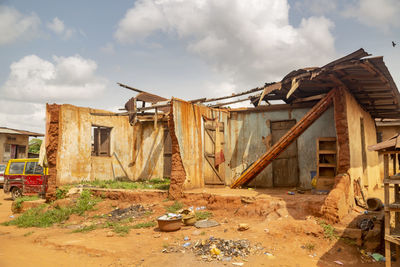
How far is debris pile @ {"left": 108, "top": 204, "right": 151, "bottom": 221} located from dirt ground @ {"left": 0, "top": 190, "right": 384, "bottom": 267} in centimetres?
109

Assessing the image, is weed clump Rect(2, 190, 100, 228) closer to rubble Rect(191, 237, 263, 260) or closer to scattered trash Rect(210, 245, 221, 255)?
rubble Rect(191, 237, 263, 260)

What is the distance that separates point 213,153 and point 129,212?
136 inches

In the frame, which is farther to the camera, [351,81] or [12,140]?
[12,140]

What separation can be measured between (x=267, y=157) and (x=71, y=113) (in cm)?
806

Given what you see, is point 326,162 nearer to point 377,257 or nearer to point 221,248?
point 377,257

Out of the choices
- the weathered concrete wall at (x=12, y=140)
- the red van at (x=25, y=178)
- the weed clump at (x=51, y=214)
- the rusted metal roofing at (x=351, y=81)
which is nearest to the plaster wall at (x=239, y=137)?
the rusted metal roofing at (x=351, y=81)

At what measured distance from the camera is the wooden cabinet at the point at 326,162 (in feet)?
25.9

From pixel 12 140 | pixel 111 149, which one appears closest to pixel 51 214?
pixel 111 149

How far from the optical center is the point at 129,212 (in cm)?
864

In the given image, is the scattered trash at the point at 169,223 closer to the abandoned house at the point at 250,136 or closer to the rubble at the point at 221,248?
the rubble at the point at 221,248

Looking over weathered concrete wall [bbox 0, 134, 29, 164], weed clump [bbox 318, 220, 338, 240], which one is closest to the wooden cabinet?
weed clump [bbox 318, 220, 338, 240]

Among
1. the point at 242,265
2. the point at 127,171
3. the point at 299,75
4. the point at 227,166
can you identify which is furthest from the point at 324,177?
the point at 127,171

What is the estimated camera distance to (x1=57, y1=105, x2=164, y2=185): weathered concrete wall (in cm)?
1152

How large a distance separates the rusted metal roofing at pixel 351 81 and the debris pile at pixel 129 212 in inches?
191
